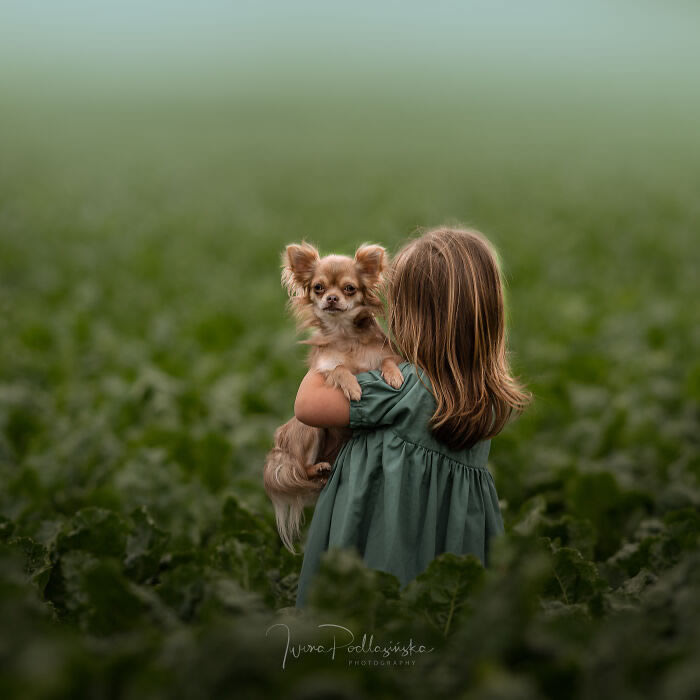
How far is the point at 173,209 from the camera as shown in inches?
683

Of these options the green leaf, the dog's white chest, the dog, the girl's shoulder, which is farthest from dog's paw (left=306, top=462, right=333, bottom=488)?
the green leaf

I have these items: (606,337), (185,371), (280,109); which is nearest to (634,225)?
(606,337)

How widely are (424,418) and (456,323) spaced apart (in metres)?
0.30

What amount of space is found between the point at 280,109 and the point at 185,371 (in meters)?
34.5

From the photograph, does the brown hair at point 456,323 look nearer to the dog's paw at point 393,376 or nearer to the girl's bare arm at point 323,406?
the dog's paw at point 393,376

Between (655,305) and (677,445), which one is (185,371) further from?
(655,305)

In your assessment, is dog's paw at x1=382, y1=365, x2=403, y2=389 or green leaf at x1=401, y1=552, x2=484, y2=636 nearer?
green leaf at x1=401, y1=552, x2=484, y2=636

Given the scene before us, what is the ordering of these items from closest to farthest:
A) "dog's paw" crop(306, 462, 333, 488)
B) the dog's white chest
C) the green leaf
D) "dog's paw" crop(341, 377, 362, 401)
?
the green leaf
"dog's paw" crop(341, 377, 362, 401)
the dog's white chest
"dog's paw" crop(306, 462, 333, 488)

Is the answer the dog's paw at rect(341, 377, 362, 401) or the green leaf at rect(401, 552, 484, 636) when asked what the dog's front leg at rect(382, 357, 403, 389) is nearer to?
the dog's paw at rect(341, 377, 362, 401)

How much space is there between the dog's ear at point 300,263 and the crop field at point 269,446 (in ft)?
2.65

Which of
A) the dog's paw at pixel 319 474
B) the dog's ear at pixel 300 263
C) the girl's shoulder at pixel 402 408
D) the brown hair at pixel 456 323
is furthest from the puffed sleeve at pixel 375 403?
the dog's ear at pixel 300 263

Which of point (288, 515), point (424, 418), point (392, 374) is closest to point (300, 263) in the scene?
point (392, 374)

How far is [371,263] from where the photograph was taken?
A: 2.56 metres

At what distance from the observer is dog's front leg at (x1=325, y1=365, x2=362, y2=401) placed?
2447mm
